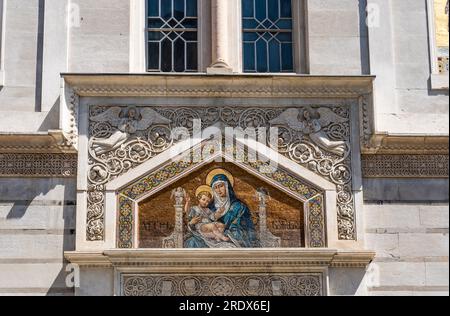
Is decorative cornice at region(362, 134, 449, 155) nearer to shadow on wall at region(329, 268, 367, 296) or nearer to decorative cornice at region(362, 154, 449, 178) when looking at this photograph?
decorative cornice at region(362, 154, 449, 178)

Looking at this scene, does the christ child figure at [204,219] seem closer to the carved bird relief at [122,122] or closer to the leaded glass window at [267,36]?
the carved bird relief at [122,122]

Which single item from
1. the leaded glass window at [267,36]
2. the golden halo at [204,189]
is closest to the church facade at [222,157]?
the golden halo at [204,189]

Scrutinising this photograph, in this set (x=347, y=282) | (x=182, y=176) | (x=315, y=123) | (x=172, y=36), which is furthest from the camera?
(x=172, y=36)

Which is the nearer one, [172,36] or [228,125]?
[228,125]

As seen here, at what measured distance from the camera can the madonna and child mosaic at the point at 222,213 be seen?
1177 cm

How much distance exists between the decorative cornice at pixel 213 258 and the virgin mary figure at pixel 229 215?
243 mm

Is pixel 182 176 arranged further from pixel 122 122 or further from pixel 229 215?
pixel 122 122

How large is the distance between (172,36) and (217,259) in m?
3.26

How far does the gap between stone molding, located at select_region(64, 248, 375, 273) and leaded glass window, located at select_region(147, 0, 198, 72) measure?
2683mm

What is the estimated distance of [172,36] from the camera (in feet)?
42.5

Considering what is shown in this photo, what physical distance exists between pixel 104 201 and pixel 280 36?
10.9 ft

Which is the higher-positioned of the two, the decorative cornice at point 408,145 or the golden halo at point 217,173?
the decorative cornice at point 408,145

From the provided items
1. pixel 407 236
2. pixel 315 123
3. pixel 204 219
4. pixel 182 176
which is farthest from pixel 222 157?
pixel 407 236

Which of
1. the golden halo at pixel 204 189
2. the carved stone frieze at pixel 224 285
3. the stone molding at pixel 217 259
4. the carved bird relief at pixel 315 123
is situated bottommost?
the carved stone frieze at pixel 224 285
